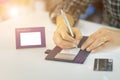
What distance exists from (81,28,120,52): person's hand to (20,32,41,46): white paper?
19cm

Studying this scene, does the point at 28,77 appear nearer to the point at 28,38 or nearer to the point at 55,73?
the point at 55,73

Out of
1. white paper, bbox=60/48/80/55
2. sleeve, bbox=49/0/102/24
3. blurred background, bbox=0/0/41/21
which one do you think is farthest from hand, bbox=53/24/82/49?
blurred background, bbox=0/0/41/21

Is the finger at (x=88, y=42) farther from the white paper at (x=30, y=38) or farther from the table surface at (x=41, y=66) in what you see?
the white paper at (x=30, y=38)

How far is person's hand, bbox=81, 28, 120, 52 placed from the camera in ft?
3.82

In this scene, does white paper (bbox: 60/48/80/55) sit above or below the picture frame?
below

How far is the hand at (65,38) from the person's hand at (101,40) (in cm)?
4

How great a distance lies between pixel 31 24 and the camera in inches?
56.9

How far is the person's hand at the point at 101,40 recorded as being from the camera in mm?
1164

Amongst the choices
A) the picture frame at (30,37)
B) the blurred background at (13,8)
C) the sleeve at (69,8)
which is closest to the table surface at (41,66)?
the picture frame at (30,37)

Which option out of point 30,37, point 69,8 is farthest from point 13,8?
point 30,37

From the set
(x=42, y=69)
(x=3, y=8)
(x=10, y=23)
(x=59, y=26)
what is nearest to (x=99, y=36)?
(x=59, y=26)

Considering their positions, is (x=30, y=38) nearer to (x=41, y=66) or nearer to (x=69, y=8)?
(x=41, y=66)

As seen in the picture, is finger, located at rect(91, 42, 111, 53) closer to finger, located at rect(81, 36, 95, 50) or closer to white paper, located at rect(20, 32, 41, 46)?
finger, located at rect(81, 36, 95, 50)

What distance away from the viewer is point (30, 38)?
3.90 feet
